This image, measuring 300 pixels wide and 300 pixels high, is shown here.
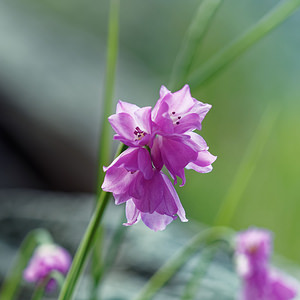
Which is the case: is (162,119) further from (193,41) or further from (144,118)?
(193,41)

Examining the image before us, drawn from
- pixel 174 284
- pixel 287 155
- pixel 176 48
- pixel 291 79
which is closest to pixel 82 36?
pixel 176 48

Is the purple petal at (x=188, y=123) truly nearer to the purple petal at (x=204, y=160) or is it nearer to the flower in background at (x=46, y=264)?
the purple petal at (x=204, y=160)

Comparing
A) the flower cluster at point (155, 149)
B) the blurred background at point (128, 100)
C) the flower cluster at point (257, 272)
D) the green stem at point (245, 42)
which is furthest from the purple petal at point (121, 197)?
the blurred background at point (128, 100)

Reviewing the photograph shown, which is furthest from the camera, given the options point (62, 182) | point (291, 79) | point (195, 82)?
point (291, 79)

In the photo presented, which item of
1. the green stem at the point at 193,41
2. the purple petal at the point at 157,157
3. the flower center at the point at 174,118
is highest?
the green stem at the point at 193,41

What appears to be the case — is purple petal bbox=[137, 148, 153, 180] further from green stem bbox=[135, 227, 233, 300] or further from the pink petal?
green stem bbox=[135, 227, 233, 300]

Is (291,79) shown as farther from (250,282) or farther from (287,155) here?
(250,282)
